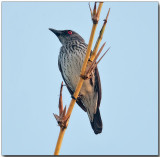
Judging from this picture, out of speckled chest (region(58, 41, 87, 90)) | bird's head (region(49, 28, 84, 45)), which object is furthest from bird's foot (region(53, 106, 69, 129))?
bird's head (region(49, 28, 84, 45))

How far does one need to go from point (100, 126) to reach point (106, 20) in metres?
3.95

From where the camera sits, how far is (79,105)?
7090mm

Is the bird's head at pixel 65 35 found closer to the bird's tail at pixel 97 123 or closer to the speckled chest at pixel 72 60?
the speckled chest at pixel 72 60

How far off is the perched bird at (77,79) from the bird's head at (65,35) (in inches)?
11.3

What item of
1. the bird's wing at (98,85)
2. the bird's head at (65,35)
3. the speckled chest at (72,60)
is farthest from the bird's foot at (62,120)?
the bird's head at (65,35)

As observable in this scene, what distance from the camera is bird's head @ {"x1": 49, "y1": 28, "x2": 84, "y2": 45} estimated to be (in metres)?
7.71

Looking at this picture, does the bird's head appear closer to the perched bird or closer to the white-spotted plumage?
the perched bird

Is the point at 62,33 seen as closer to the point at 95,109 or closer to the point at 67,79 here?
the point at 67,79

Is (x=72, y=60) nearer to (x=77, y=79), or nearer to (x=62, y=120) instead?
(x=77, y=79)

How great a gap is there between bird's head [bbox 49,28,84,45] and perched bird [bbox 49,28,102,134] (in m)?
0.29

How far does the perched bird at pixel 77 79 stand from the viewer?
22.0 feet

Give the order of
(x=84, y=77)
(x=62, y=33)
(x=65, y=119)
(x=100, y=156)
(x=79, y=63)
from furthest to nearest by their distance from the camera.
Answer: (x=62, y=33)
(x=79, y=63)
(x=100, y=156)
(x=84, y=77)
(x=65, y=119)

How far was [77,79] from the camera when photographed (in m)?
6.81

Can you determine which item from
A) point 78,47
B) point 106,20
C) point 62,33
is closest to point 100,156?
point 106,20
